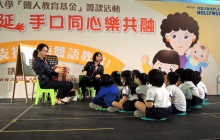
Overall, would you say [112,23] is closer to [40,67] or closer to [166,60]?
[166,60]

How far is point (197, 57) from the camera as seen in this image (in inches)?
223

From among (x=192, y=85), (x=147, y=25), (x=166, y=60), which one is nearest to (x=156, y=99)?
(x=192, y=85)

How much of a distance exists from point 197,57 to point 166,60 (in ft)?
2.53

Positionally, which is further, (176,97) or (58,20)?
(58,20)

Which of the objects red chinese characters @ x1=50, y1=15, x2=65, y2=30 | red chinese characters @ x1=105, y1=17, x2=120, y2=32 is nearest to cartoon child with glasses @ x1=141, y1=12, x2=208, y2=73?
red chinese characters @ x1=105, y1=17, x2=120, y2=32

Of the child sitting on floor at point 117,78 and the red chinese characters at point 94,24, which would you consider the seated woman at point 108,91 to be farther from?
the red chinese characters at point 94,24

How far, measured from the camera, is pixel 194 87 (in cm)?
358

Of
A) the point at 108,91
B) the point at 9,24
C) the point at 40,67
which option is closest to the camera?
the point at 108,91

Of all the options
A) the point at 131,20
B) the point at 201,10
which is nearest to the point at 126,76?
the point at 131,20

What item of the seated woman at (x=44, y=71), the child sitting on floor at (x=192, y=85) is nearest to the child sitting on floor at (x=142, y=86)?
the child sitting on floor at (x=192, y=85)

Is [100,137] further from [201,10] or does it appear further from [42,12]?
[201,10]

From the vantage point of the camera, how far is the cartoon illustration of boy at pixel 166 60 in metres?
5.50

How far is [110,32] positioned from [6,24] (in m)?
2.17

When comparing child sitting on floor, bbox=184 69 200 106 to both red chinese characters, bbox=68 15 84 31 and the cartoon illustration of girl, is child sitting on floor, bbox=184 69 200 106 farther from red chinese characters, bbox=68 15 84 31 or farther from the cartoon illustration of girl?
red chinese characters, bbox=68 15 84 31
